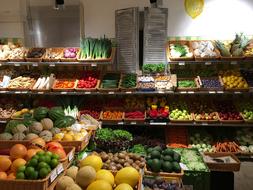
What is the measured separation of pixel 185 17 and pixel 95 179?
14.8 ft

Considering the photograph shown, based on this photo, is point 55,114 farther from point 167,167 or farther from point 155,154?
point 167,167

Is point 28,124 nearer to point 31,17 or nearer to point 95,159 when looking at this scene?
point 95,159

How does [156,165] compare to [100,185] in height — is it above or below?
below

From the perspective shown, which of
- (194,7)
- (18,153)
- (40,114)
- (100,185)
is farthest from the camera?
(194,7)

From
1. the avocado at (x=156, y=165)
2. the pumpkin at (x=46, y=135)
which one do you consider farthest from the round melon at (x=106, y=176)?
the pumpkin at (x=46, y=135)

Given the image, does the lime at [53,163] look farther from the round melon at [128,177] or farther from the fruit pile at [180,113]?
the fruit pile at [180,113]

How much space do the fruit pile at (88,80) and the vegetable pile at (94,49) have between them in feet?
1.41

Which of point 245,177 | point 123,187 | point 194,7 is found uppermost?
point 194,7

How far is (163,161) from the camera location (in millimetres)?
3473

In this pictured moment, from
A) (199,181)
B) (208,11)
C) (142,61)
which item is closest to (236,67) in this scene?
(208,11)

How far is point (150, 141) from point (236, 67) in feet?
7.33

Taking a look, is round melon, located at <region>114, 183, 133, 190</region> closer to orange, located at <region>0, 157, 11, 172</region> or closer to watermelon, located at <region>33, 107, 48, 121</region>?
orange, located at <region>0, 157, 11, 172</region>

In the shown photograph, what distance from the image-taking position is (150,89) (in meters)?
5.80

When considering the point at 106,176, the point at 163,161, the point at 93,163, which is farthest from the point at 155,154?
the point at 106,176
